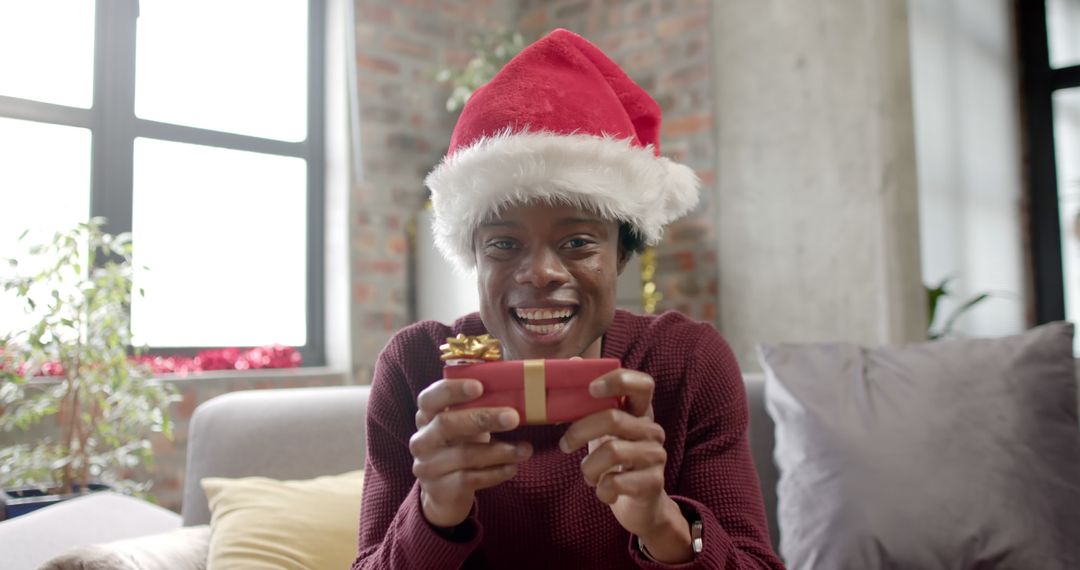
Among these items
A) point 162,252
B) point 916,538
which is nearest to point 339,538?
point 916,538

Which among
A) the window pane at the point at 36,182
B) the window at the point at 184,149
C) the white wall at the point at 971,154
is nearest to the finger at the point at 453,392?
the window at the point at 184,149

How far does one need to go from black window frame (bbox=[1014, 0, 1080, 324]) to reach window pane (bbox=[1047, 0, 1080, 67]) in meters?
0.04

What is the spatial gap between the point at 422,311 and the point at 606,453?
117 inches

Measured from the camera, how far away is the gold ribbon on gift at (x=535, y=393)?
82cm

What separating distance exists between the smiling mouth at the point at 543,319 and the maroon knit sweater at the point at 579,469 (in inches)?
7.8

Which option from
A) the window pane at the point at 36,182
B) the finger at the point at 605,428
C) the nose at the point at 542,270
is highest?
the window pane at the point at 36,182

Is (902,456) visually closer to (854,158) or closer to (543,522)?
(543,522)

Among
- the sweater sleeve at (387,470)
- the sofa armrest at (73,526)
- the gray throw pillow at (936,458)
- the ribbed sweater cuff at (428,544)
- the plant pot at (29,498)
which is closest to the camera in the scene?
the ribbed sweater cuff at (428,544)

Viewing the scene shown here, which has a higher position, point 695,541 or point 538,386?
point 538,386

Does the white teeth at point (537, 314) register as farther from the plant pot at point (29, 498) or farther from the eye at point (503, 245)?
the plant pot at point (29, 498)

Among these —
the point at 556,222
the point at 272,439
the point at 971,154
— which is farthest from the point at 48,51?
the point at 971,154

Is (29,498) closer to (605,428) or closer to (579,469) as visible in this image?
(579,469)

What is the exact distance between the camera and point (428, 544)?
93 cm

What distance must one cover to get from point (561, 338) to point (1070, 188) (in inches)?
186
